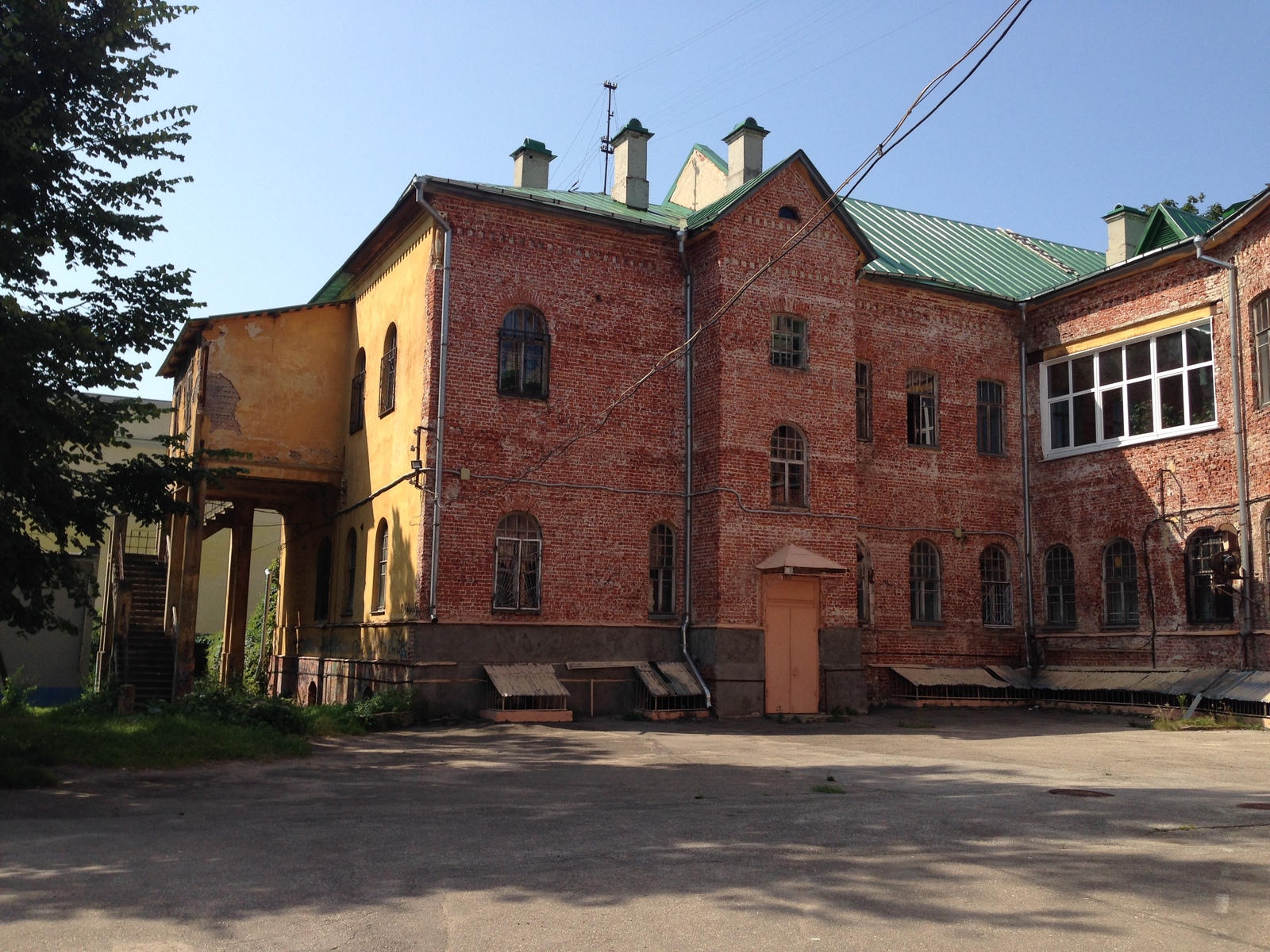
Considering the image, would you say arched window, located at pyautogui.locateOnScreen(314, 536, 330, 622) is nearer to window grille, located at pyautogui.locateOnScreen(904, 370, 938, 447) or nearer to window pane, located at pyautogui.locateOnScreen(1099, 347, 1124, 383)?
window grille, located at pyautogui.locateOnScreen(904, 370, 938, 447)

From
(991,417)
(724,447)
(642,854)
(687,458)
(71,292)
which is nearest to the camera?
(642,854)

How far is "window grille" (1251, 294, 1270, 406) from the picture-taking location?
1991 cm

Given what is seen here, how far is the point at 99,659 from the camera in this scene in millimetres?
24719

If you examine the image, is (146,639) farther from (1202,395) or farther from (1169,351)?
(1202,395)

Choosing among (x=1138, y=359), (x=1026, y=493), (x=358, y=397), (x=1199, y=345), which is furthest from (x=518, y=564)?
(x=1199, y=345)

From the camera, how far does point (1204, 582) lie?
20.9 meters

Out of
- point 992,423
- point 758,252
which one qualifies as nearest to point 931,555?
point 992,423

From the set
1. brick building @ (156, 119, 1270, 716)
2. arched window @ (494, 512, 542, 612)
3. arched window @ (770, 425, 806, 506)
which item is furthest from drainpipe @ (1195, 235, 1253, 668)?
arched window @ (494, 512, 542, 612)

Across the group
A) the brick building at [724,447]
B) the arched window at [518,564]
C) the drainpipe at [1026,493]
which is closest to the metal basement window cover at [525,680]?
the brick building at [724,447]

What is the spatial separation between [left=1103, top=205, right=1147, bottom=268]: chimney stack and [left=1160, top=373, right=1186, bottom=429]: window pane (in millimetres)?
4545

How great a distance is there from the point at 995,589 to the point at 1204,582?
14.5ft

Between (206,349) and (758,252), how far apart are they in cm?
1038

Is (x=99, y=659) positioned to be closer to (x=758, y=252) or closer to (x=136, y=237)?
(x=136, y=237)

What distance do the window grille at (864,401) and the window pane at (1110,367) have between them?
477cm
